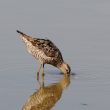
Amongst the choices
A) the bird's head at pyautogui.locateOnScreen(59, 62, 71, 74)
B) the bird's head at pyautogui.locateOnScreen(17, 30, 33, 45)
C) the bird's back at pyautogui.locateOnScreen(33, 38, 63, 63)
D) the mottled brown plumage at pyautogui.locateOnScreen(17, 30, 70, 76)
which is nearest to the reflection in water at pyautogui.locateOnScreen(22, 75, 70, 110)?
the bird's head at pyautogui.locateOnScreen(59, 62, 71, 74)

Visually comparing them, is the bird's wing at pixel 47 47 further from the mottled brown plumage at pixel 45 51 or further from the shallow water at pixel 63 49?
the shallow water at pixel 63 49

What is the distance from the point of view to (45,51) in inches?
635

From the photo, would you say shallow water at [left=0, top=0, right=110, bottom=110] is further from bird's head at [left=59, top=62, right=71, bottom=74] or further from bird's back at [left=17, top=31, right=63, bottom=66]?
bird's back at [left=17, top=31, right=63, bottom=66]

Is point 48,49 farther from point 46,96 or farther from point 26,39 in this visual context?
point 46,96

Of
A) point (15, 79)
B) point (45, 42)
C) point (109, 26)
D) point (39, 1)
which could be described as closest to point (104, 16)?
point (109, 26)

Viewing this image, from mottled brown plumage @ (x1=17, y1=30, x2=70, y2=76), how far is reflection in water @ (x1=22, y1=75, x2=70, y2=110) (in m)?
0.93

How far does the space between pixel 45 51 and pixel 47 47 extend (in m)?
0.12

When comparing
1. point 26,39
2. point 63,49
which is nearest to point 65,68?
point 26,39

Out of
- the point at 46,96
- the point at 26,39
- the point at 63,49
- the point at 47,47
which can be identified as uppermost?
the point at 26,39

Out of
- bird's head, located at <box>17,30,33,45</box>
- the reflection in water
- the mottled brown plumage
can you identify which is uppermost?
bird's head, located at <box>17,30,33,45</box>

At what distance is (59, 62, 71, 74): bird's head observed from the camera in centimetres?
1566

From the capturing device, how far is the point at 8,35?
59.2ft

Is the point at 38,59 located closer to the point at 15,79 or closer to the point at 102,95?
the point at 15,79

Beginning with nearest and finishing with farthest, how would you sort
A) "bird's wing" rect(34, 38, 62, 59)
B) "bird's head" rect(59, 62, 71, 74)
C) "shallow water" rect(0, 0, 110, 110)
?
1. "shallow water" rect(0, 0, 110, 110)
2. "bird's head" rect(59, 62, 71, 74)
3. "bird's wing" rect(34, 38, 62, 59)
